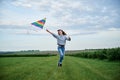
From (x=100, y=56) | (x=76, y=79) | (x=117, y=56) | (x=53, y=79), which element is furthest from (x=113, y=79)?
(x=100, y=56)

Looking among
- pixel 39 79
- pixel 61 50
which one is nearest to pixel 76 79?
pixel 39 79

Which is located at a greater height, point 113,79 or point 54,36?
point 54,36

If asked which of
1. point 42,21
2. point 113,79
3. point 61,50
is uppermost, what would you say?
point 42,21

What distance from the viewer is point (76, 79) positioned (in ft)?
27.2

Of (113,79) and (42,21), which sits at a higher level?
(42,21)

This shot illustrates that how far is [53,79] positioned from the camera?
816 cm

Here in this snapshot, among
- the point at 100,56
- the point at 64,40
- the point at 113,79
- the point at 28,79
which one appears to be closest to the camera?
the point at 28,79

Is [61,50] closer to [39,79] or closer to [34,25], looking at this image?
[34,25]

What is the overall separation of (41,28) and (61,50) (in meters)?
1.83

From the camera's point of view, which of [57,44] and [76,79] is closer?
[76,79]

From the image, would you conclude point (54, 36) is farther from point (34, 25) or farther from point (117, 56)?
point (117, 56)

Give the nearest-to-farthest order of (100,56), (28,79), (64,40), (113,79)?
(28,79) < (113,79) < (64,40) < (100,56)

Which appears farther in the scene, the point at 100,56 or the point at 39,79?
the point at 100,56

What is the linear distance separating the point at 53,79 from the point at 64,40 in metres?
4.38
